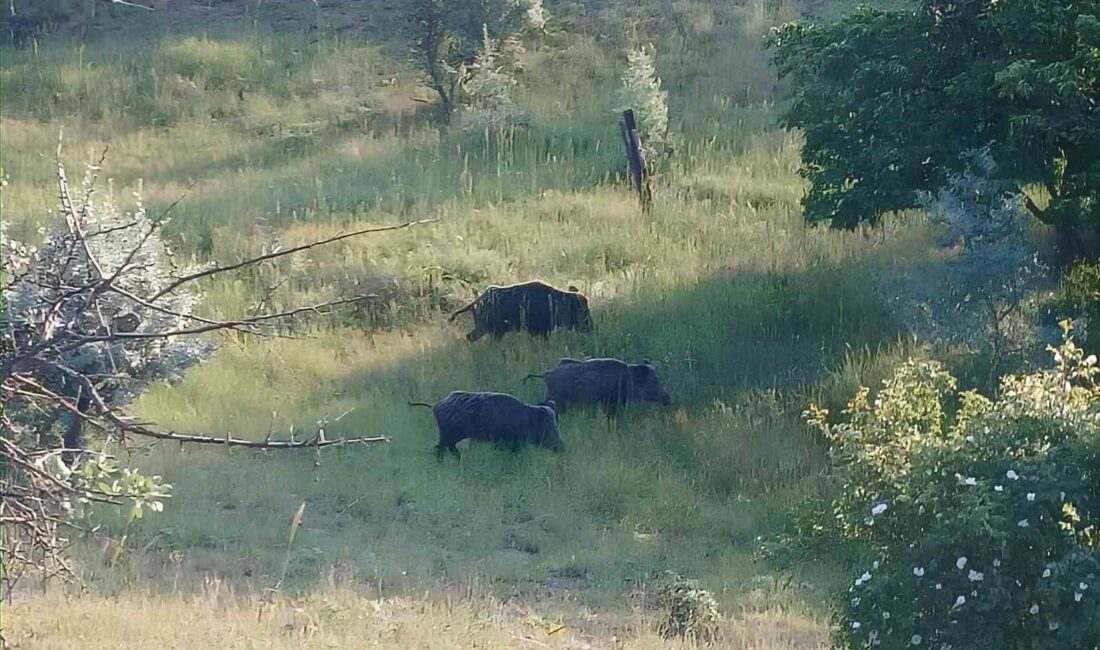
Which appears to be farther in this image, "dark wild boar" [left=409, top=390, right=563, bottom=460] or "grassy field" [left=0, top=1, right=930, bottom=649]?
"dark wild boar" [left=409, top=390, right=563, bottom=460]

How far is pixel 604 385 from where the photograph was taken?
12.4 m

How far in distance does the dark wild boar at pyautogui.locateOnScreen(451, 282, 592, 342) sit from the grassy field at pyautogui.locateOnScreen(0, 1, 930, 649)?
0.22 meters

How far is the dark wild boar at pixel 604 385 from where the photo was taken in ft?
40.7

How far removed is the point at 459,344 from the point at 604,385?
270 cm

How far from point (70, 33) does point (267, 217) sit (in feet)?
53.7

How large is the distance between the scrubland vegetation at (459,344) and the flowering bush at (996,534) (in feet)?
5.38

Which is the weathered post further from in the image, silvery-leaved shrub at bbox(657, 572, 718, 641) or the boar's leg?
silvery-leaved shrub at bbox(657, 572, 718, 641)

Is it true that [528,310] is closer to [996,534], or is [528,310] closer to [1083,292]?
[1083,292]

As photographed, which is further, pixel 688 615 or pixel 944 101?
pixel 944 101

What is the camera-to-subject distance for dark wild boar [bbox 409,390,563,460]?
11.3m

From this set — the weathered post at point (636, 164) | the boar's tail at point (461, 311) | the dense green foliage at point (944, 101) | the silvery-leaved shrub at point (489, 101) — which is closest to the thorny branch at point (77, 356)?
the boar's tail at point (461, 311)

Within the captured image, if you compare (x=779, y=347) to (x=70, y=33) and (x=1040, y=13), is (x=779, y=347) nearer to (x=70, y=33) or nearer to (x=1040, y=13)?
(x=1040, y=13)

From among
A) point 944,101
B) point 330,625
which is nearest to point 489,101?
point 944,101

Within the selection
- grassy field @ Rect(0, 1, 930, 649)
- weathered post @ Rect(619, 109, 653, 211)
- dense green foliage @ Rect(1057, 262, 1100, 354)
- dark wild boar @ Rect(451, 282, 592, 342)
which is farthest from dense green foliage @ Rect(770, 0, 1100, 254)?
weathered post @ Rect(619, 109, 653, 211)
